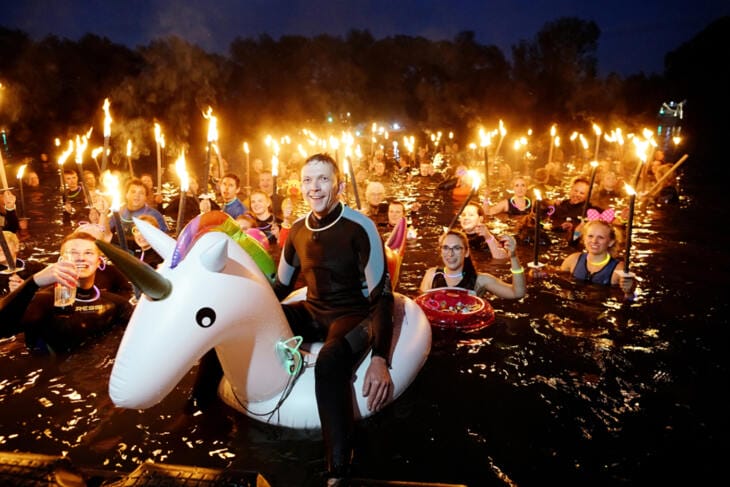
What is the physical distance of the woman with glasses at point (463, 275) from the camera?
19.7 ft

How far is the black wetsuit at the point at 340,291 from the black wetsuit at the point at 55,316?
2.63 meters

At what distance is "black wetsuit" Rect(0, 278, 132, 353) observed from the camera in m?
4.80

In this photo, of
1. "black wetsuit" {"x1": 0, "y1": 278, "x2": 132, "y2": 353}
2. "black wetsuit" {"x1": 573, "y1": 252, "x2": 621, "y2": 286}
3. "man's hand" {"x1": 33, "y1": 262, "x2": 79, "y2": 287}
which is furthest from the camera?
"black wetsuit" {"x1": 573, "y1": 252, "x2": 621, "y2": 286}

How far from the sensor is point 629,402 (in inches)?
182

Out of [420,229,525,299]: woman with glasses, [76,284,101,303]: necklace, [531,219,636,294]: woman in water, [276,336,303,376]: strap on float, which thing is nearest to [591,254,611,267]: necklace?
[531,219,636,294]: woman in water

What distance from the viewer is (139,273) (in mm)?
2900

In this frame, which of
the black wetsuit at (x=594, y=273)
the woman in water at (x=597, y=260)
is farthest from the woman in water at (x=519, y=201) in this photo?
the black wetsuit at (x=594, y=273)

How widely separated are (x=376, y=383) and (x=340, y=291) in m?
0.85

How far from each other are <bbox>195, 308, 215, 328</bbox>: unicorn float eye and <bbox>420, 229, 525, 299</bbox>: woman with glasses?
144 inches

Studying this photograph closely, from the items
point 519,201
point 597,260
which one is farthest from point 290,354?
point 519,201

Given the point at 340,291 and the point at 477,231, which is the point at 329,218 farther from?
the point at 477,231

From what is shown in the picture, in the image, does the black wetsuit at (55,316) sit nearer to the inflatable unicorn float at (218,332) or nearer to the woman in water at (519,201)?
the inflatable unicorn float at (218,332)

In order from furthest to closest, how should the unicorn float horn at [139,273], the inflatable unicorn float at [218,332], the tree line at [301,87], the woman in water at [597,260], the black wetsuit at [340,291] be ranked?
the tree line at [301,87]
the woman in water at [597,260]
the black wetsuit at [340,291]
the inflatable unicorn float at [218,332]
the unicorn float horn at [139,273]

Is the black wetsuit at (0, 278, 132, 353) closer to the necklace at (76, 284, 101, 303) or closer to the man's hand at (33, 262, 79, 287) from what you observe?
the necklace at (76, 284, 101, 303)
